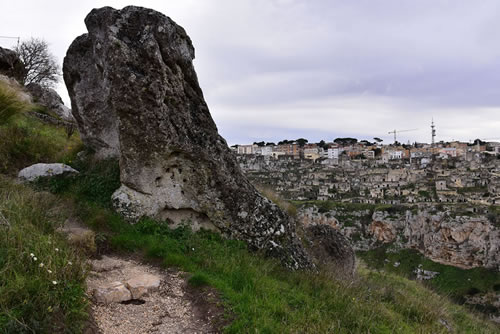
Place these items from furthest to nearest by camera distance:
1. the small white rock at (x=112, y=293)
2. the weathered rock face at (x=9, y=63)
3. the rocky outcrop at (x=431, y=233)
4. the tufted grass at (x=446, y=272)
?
the rocky outcrop at (x=431, y=233)
the tufted grass at (x=446, y=272)
the weathered rock face at (x=9, y=63)
the small white rock at (x=112, y=293)

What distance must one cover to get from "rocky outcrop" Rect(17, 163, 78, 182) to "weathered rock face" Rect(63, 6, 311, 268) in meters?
2.00

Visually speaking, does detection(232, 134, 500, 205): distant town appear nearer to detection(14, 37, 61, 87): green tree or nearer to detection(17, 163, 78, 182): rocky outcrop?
detection(14, 37, 61, 87): green tree

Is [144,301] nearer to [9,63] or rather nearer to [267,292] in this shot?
[267,292]

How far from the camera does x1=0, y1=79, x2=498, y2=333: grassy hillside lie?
149 inches

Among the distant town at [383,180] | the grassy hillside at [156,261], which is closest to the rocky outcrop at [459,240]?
the distant town at [383,180]

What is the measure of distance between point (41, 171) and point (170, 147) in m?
3.52

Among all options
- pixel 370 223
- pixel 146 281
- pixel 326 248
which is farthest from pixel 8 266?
pixel 370 223

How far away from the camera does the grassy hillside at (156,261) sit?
149 inches

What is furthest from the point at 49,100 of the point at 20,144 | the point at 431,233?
the point at 431,233

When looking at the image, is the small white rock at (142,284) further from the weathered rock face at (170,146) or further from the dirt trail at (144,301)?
the weathered rock face at (170,146)

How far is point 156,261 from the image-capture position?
6355 millimetres

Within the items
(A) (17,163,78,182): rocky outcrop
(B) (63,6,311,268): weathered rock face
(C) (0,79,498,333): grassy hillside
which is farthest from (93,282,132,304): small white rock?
(A) (17,163,78,182): rocky outcrop

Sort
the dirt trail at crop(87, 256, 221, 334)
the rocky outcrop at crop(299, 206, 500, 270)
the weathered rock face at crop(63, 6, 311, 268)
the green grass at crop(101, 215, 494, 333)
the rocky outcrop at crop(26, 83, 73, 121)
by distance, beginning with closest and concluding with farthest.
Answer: the dirt trail at crop(87, 256, 221, 334), the green grass at crop(101, 215, 494, 333), the weathered rock face at crop(63, 6, 311, 268), the rocky outcrop at crop(26, 83, 73, 121), the rocky outcrop at crop(299, 206, 500, 270)

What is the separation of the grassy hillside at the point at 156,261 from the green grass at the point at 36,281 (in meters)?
0.01
